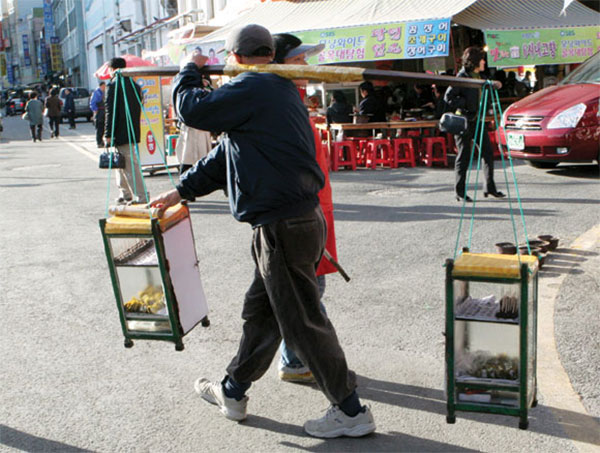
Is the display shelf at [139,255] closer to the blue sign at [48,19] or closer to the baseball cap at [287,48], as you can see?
the baseball cap at [287,48]

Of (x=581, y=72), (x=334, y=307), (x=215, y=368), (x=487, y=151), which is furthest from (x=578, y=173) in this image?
(x=215, y=368)

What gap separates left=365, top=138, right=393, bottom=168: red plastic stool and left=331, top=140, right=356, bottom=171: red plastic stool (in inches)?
12.4

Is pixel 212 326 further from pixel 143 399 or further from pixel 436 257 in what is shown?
pixel 436 257

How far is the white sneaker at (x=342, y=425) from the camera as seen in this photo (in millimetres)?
3609

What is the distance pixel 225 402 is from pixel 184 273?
27.0 inches

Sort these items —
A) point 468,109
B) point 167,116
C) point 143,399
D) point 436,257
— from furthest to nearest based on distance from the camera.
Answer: point 167,116 < point 468,109 < point 436,257 < point 143,399

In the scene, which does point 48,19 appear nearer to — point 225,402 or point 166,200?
point 166,200

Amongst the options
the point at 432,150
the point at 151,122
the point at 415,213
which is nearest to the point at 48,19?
the point at 151,122

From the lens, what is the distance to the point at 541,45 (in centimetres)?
1532

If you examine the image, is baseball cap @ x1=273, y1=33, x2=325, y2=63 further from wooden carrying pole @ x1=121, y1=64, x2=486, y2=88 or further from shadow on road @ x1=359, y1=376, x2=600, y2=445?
shadow on road @ x1=359, y1=376, x2=600, y2=445

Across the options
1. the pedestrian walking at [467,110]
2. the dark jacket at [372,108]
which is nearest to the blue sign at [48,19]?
the dark jacket at [372,108]

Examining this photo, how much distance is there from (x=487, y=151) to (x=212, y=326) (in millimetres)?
5681

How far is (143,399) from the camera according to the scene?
4148 mm

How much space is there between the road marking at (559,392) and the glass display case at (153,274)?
73.3 inches
